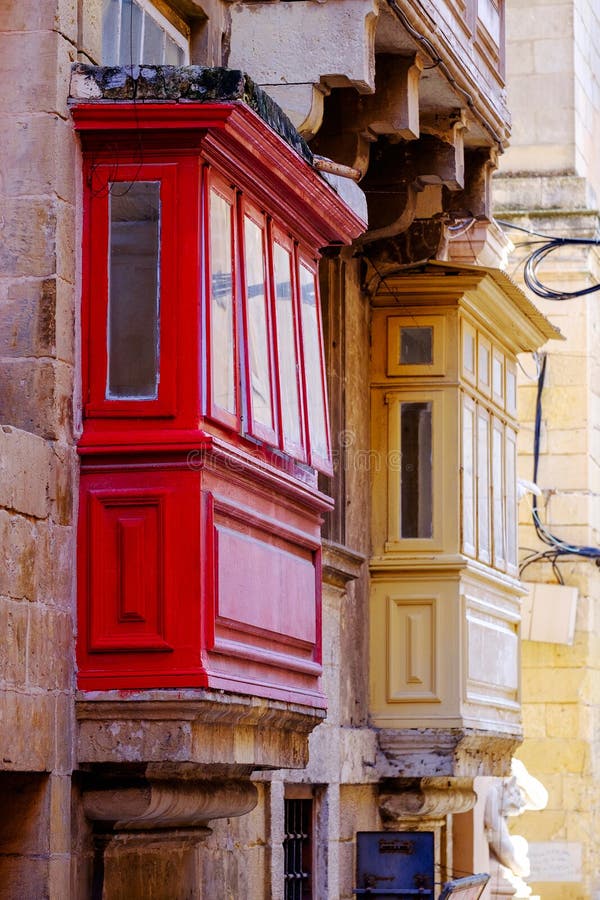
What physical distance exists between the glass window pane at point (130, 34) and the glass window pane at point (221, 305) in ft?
3.87

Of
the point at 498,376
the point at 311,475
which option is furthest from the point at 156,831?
the point at 498,376

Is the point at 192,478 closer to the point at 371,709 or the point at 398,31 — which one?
the point at 398,31

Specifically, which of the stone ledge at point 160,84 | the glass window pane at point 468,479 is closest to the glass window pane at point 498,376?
the glass window pane at point 468,479

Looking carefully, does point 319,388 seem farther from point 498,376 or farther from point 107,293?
point 498,376

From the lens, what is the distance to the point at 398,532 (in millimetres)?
14602

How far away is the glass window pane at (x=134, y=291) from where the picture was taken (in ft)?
30.1

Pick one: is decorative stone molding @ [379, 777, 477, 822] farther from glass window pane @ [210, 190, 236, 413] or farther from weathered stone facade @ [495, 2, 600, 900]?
glass window pane @ [210, 190, 236, 413]

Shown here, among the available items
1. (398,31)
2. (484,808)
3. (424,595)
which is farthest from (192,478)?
(484,808)

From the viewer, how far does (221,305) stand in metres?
9.45

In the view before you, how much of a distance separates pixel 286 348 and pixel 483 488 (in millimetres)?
5239

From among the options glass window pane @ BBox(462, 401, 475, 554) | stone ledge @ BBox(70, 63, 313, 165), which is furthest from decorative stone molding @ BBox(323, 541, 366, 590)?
stone ledge @ BBox(70, 63, 313, 165)

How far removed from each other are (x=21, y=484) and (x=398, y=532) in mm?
6218

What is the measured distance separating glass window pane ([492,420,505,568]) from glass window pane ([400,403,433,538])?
1.12 meters

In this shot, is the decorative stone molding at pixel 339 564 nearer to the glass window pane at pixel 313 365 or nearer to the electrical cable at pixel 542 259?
the glass window pane at pixel 313 365
